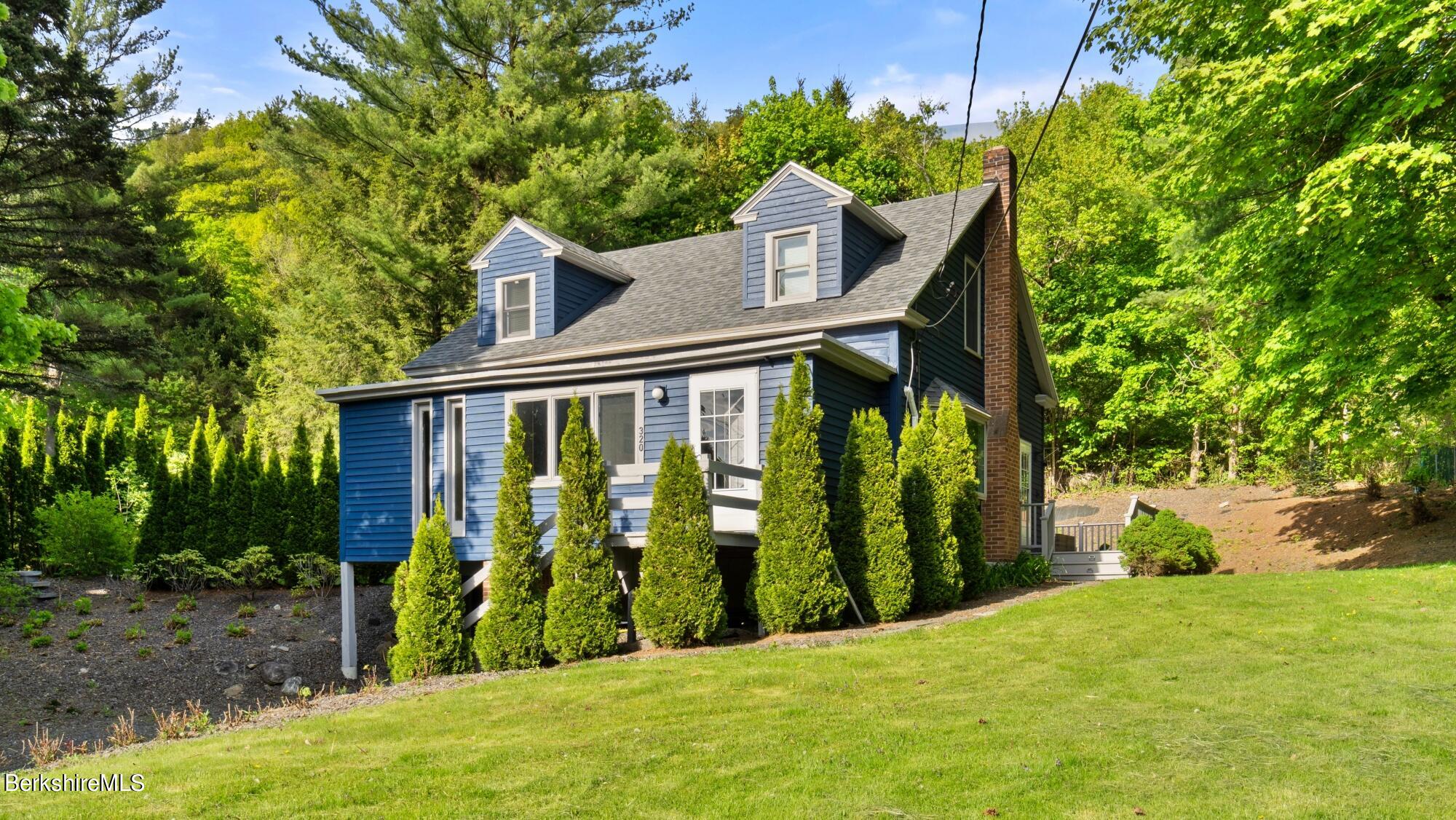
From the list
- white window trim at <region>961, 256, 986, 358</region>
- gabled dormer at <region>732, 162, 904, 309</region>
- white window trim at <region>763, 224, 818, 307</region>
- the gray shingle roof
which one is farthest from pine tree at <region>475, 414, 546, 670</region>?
white window trim at <region>961, 256, 986, 358</region>

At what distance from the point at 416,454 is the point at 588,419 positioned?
322cm

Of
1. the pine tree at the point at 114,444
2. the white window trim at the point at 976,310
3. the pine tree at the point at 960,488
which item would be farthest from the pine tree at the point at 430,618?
the pine tree at the point at 114,444

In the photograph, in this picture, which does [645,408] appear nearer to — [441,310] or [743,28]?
[743,28]

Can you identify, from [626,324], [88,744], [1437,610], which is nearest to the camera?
[88,744]

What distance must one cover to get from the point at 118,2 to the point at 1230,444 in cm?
3273

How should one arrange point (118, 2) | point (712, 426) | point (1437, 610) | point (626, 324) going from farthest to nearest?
point (118, 2), point (626, 324), point (712, 426), point (1437, 610)

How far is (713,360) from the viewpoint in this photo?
13578 mm

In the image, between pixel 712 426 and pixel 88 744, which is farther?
pixel 712 426

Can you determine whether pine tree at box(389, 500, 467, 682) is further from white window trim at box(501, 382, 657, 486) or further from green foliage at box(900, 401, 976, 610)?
green foliage at box(900, 401, 976, 610)

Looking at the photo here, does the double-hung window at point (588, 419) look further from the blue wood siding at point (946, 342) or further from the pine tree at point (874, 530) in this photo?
the blue wood siding at point (946, 342)

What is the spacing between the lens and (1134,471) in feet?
103

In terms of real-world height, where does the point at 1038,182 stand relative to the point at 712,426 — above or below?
above

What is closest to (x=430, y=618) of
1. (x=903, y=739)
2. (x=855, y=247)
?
(x=903, y=739)

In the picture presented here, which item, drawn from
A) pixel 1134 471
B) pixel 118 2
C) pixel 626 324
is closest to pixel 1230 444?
pixel 1134 471
